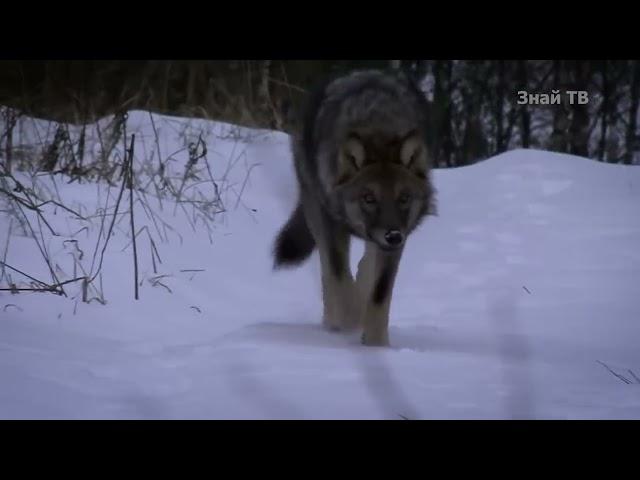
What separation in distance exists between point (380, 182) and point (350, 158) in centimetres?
21

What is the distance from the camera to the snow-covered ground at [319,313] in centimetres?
298

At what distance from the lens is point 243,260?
677 centimetres

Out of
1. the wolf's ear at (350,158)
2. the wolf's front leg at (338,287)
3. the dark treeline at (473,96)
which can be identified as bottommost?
the wolf's front leg at (338,287)

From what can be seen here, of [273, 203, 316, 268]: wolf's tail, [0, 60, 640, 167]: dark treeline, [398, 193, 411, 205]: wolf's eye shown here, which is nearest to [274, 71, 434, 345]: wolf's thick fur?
[398, 193, 411, 205]: wolf's eye

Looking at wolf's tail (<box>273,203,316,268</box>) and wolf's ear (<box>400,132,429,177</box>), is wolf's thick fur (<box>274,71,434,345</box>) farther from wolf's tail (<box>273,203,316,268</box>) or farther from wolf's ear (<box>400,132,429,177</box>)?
wolf's tail (<box>273,203,316,268</box>)

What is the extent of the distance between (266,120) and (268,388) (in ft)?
24.5

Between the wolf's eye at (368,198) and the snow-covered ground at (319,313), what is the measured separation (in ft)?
2.33

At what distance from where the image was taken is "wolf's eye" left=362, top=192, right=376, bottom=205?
4738 millimetres

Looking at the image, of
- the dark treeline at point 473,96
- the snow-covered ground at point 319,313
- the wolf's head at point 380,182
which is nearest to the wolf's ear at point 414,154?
the wolf's head at point 380,182

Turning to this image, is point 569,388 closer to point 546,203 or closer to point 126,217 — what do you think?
point 126,217

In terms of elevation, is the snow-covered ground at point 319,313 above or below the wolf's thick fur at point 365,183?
below

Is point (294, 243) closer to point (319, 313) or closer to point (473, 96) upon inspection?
point (319, 313)

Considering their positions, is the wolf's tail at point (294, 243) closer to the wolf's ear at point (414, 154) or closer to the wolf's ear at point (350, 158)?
the wolf's ear at point (350, 158)
